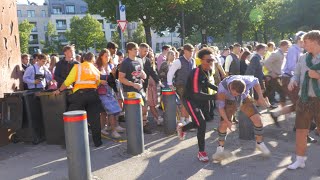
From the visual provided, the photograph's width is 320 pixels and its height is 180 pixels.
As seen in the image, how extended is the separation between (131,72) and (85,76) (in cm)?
95

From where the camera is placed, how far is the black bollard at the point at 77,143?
459 centimetres

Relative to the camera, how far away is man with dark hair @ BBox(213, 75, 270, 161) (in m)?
5.27

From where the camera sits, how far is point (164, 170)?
527 centimetres

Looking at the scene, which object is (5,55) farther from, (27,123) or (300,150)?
(300,150)

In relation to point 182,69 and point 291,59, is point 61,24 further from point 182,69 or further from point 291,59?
point 291,59

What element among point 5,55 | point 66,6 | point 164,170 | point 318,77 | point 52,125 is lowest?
point 164,170

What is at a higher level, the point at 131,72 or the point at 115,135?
the point at 131,72

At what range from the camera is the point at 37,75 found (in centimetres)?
791

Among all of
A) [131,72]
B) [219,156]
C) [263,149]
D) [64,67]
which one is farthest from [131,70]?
[263,149]

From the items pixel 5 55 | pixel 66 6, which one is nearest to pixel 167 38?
pixel 66 6

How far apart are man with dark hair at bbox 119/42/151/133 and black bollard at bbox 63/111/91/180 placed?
2235 millimetres

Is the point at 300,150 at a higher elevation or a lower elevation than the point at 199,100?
lower

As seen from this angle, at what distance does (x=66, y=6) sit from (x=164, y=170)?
3347 inches

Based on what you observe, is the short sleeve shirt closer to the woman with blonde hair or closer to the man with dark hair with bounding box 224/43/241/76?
the woman with blonde hair
